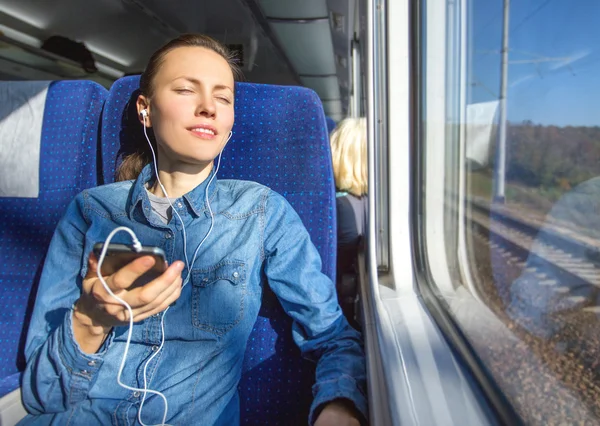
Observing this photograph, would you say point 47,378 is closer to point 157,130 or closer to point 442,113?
point 157,130

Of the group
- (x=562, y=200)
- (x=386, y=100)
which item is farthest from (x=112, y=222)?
(x=562, y=200)

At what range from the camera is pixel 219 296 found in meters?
1.08

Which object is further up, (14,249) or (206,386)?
(14,249)

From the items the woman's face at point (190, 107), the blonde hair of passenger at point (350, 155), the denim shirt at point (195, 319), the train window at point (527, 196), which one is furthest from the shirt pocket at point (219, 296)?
the blonde hair of passenger at point (350, 155)

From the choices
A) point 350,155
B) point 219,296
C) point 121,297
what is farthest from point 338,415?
point 350,155

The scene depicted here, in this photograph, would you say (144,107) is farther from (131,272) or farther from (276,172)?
(131,272)

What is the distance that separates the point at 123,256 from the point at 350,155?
5.19 ft

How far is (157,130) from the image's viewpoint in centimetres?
113

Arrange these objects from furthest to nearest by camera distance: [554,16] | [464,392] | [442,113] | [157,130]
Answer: [442,113] → [157,130] → [464,392] → [554,16]

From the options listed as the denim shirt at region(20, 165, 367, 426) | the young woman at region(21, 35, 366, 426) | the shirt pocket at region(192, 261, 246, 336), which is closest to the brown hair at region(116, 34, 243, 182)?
the young woman at region(21, 35, 366, 426)

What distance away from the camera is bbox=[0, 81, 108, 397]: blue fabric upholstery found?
1.31 metres

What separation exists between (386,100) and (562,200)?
83cm

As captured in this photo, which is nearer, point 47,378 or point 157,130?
point 47,378

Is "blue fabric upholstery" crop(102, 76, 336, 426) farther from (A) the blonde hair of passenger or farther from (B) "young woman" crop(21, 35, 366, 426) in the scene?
(A) the blonde hair of passenger
